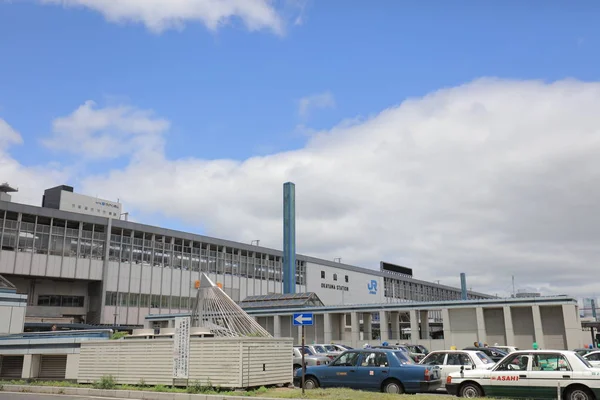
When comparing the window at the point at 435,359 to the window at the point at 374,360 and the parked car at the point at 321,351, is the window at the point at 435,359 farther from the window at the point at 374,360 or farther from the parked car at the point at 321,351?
the parked car at the point at 321,351

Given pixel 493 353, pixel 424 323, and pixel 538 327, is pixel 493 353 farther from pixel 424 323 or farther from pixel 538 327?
pixel 424 323

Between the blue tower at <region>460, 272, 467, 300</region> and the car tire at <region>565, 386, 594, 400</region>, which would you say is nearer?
the car tire at <region>565, 386, 594, 400</region>

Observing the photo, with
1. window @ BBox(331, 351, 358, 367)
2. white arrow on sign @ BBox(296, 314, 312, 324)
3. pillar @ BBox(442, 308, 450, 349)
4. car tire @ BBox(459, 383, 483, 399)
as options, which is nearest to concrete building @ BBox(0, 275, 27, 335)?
white arrow on sign @ BBox(296, 314, 312, 324)

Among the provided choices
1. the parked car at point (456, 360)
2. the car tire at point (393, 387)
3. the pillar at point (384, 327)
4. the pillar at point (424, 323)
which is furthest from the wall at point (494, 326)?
the car tire at point (393, 387)

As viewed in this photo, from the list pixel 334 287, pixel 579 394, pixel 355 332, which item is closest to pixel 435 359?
pixel 579 394

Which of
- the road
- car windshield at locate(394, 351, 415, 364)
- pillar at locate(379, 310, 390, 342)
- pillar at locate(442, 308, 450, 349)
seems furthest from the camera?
pillar at locate(379, 310, 390, 342)

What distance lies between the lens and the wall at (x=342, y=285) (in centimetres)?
8106

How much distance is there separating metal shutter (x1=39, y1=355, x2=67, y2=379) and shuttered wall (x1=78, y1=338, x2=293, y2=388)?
9.65ft

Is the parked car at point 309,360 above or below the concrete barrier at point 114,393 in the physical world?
above

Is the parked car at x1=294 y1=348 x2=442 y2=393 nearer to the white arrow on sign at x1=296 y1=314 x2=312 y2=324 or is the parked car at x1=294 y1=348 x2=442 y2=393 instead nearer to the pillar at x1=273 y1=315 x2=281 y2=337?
the white arrow on sign at x1=296 y1=314 x2=312 y2=324

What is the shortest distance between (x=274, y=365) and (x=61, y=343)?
9706 mm

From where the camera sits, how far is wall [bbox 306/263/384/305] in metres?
81.1

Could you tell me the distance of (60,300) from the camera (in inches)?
2194

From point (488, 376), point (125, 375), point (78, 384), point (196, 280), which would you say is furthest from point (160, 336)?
point (196, 280)
